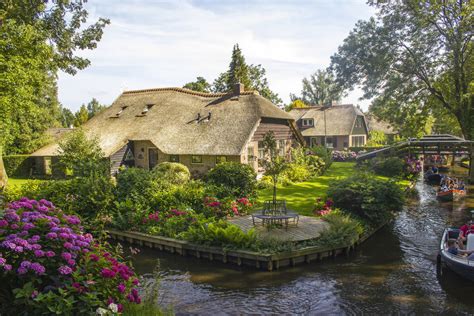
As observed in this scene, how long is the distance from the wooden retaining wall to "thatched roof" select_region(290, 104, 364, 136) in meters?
42.7

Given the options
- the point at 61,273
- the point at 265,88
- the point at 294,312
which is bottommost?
the point at 294,312

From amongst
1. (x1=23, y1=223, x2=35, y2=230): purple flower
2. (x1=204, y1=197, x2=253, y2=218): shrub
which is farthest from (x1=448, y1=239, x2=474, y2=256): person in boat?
(x1=23, y1=223, x2=35, y2=230): purple flower

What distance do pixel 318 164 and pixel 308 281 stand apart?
22.3m

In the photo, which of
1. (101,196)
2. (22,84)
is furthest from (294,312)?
(22,84)

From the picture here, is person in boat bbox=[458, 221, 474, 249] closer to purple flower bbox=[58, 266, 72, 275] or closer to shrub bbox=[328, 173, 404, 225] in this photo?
shrub bbox=[328, 173, 404, 225]

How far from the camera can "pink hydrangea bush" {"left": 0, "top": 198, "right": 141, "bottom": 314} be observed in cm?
610

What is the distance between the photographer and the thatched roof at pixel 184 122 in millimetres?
29875

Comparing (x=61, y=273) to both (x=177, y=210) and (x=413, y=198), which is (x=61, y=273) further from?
(x=413, y=198)

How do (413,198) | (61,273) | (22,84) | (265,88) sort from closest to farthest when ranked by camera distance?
(61,273), (22,84), (413,198), (265,88)

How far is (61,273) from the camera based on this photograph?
21.0ft

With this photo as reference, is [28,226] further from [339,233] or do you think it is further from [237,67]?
[237,67]

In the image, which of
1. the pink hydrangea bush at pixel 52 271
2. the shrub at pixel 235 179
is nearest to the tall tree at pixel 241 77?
the shrub at pixel 235 179

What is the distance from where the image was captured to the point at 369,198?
18.0m

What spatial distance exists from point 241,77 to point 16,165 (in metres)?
28.0
